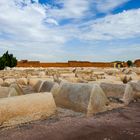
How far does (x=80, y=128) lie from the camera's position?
5195mm

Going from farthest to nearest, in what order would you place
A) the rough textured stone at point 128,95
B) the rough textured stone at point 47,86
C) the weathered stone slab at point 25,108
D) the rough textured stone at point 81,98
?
1. the rough textured stone at point 47,86
2. the rough textured stone at point 128,95
3. the rough textured stone at point 81,98
4. the weathered stone slab at point 25,108

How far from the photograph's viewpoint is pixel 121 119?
6.02m

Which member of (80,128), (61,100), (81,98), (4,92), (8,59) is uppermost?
(8,59)

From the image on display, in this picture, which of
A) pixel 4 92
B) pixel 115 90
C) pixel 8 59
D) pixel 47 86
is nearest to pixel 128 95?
pixel 115 90

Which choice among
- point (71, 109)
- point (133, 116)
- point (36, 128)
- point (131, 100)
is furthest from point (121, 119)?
point (131, 100)

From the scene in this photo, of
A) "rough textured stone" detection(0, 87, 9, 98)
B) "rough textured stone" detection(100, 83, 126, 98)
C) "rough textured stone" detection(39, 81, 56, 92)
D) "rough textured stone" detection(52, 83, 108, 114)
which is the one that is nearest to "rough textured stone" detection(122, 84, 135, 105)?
"rough textured stone" detection(100, 83, 126, 98)

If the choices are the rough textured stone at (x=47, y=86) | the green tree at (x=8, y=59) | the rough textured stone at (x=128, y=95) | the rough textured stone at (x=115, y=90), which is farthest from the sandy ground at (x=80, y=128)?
the green tree at (x=8, y=59)

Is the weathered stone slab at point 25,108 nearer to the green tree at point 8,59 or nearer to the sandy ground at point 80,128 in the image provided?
the sandy ground at point 80,128

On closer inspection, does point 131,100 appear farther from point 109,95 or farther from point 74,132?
point 74,132

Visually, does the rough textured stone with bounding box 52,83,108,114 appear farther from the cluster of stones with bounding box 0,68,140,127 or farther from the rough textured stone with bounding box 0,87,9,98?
the rough textured stone with bounding box 0,87,9,98

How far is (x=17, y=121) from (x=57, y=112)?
1191 mm

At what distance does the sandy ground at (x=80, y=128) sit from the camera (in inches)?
185

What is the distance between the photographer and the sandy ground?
4.71 metres

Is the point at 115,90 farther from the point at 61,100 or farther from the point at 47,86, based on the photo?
the point at 47,86
